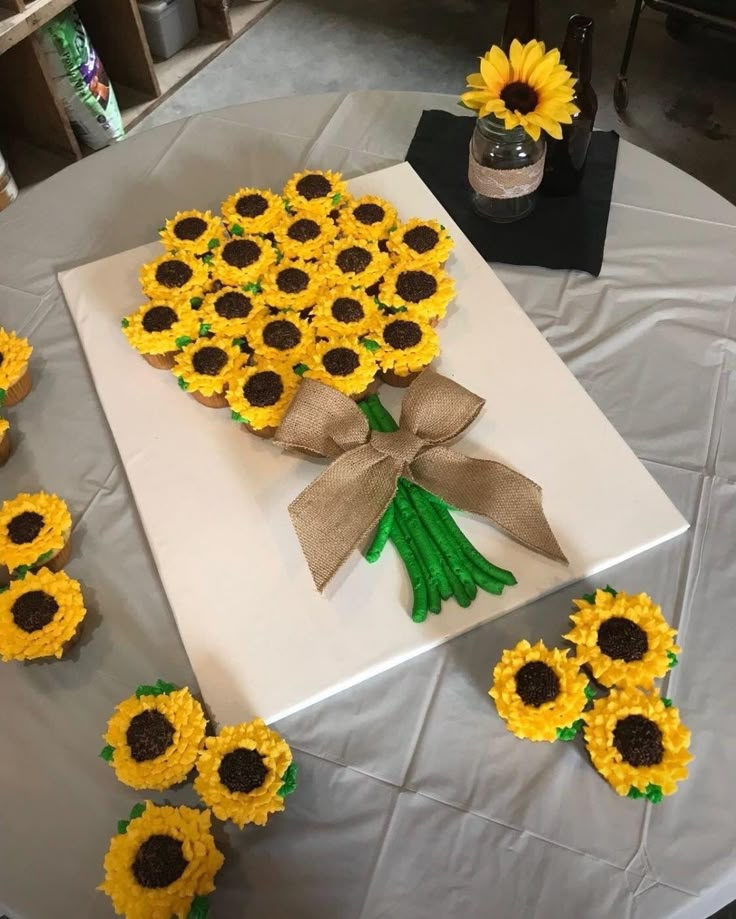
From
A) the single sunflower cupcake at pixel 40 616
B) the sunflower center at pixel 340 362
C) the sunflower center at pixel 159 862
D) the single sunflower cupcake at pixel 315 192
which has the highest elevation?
the single sunflower cupcake at pixel 315 192

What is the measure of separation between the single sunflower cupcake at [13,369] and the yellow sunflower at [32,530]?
6.8 inches

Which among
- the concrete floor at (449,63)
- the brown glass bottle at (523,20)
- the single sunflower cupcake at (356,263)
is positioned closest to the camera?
the single sunflower cupcake at (356,263)

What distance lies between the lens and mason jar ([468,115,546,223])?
104cm

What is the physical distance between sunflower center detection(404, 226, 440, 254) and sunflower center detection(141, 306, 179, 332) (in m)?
0.32

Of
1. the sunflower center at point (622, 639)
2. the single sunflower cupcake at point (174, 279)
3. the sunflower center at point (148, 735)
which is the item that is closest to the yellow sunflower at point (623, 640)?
the sunflower center at point (622, 639)

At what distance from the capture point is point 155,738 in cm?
71

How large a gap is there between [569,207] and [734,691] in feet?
2.32

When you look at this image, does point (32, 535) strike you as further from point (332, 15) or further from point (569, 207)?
point (332, 15)

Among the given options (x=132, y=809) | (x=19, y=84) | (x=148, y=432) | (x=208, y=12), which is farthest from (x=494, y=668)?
(x=208, y=12)

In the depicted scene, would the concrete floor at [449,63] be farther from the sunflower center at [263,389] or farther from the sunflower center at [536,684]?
the sunflower center at [536,684]

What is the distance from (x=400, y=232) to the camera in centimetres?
104

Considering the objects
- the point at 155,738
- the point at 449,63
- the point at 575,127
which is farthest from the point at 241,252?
the point at 449,63

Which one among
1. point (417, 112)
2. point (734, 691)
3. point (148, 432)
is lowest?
point (734, 691)

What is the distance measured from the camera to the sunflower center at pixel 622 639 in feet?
2.44
